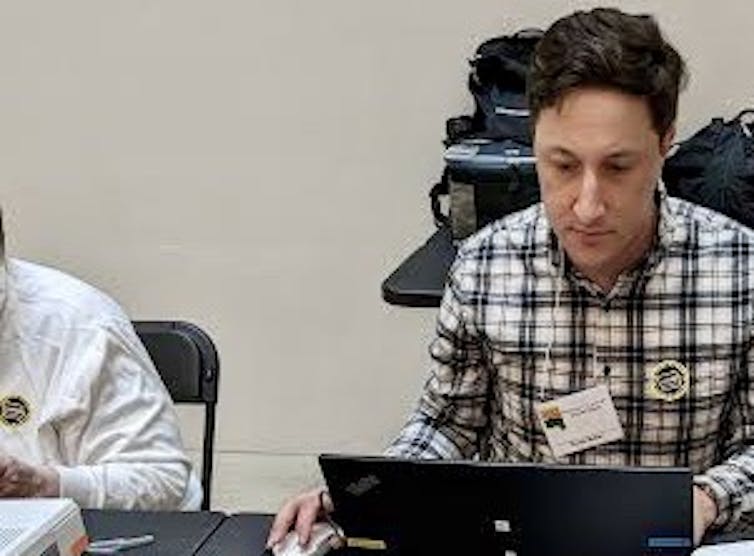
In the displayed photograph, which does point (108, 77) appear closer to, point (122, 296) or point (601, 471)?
point (122, 296)

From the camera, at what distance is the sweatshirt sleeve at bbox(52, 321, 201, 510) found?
200 centimetres

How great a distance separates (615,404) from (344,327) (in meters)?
2.00

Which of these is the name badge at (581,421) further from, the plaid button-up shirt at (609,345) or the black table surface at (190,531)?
the black table surface at (190,531)

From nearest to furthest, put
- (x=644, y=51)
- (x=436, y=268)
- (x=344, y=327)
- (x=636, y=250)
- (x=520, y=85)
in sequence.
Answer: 1. (x=644, y=51)
2. (x=636, y=250)
3. (x=436, y=268)
4. (x=520, y=85)
5. (x=344, y=327)

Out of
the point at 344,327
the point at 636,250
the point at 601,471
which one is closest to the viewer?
the point at 601,471

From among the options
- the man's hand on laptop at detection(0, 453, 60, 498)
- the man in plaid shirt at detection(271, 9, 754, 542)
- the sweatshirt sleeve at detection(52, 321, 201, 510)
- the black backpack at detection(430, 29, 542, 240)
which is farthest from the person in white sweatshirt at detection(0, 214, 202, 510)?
the black backpack at detection(430, 29, 542, 240)

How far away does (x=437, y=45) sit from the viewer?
12.0 ft

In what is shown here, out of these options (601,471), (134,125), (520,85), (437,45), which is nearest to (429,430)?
(601,471)

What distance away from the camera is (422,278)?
2.92 meters

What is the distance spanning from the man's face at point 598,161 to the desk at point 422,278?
91cm

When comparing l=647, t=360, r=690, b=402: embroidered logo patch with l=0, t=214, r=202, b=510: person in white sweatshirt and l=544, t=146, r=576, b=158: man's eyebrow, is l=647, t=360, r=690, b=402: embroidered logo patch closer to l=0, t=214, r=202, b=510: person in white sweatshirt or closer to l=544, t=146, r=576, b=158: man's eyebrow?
l=544, t=146, r=576, b=158: man's eyebrow

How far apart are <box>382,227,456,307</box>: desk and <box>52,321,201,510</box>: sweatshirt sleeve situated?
803 mm

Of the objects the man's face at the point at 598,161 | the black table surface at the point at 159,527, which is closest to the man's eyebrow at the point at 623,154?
the man's face at the point at 598,161

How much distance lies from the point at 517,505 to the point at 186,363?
977 millimetres
